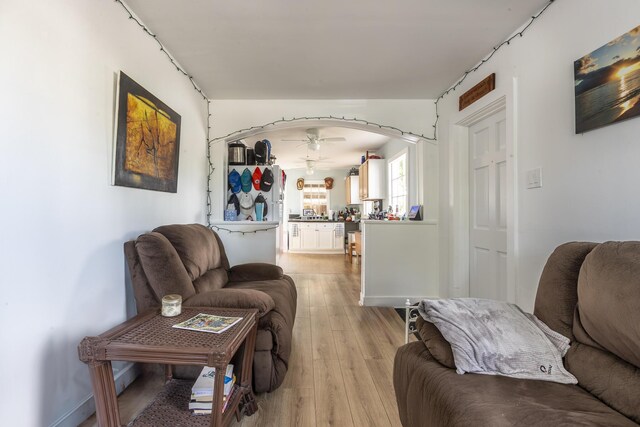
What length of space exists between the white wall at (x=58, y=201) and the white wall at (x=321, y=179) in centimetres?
690

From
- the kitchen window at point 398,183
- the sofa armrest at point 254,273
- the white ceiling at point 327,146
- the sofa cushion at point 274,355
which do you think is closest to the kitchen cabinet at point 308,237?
the white ceiling at point 327,146

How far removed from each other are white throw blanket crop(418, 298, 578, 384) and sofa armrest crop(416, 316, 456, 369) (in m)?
0.03

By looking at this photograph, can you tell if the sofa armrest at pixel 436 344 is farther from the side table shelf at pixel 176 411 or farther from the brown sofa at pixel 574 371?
the side table shelf at pixel 176 411

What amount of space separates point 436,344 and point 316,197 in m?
7.78

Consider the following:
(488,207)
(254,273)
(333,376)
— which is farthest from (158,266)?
(488,207)

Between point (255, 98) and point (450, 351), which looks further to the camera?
point (255, 98)

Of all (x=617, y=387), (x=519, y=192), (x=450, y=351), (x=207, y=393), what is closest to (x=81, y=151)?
(x=207, y=393)

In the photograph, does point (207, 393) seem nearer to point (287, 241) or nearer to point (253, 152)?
point (253, 152)

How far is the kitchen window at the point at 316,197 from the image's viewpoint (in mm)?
8920

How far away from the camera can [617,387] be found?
3.27 ft

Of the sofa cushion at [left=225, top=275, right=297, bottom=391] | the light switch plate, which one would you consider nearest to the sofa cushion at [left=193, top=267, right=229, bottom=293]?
the sofa cushion at [left=225, top=275, right=297, bottom=391]

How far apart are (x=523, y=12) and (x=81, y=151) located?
271 cm

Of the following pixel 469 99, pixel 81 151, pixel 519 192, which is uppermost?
pixel 469 99

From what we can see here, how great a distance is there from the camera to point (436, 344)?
4.15 feet
